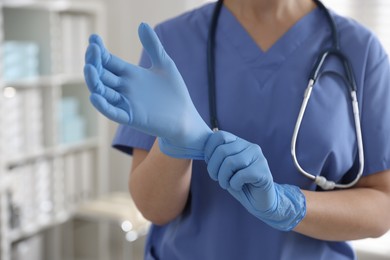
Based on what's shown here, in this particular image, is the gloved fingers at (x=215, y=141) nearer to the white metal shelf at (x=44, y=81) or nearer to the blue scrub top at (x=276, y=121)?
the blue scrub top at (x=276, y=121)

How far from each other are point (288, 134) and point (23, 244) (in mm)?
1914

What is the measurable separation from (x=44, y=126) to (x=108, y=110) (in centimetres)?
212

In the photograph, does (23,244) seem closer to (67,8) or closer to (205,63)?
(67,8)

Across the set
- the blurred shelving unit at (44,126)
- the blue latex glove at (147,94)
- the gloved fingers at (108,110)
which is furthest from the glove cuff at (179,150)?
the blurred shelving unit at (44,126)

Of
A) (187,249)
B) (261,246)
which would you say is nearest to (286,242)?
(261,246)

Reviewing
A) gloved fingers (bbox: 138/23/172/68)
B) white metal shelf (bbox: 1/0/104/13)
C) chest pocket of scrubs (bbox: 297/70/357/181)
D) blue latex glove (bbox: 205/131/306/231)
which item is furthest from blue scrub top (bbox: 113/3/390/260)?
white metal shelf (bbox: 1/0/104/13)

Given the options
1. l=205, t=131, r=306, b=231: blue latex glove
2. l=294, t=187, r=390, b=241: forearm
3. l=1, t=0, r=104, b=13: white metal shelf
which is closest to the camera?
l=205, t=131, r=306, b=231: blue latex glove

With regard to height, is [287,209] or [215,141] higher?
[215,141]

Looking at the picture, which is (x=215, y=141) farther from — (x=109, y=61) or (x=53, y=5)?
(x=53, y=5)

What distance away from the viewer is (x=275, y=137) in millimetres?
931

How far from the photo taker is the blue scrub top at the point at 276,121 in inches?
36.4

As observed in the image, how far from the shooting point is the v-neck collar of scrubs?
3.29ft

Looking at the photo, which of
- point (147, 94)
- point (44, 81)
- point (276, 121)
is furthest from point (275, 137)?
point (44, 81)

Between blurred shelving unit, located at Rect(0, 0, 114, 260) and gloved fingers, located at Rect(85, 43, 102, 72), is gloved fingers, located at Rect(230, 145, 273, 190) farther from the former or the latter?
blurred shelving unit, located at Rect(0, 0, 114, 260)
